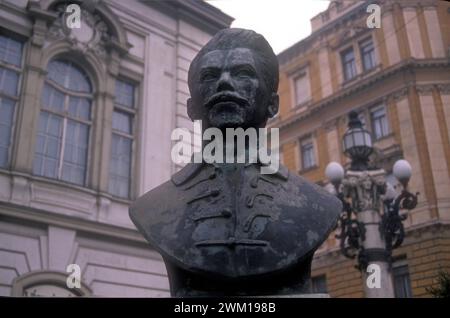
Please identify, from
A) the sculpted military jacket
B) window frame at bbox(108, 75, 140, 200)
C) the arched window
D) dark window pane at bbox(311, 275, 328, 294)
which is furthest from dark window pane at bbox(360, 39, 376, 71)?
the sculpted military jacket

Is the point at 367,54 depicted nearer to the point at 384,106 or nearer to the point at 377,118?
the point at 384,106

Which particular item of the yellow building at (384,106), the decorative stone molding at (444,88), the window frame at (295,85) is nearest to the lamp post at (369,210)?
the yellow building at (384,106)

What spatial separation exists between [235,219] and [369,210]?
17.2 feet

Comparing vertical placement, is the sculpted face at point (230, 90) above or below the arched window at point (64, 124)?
below

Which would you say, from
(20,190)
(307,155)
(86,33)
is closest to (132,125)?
(86,33)

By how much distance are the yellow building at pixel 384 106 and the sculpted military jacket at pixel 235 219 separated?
8.95 meters

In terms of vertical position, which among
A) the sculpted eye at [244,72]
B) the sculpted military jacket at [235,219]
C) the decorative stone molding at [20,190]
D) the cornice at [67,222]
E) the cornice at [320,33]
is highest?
the cornice at [320,33]

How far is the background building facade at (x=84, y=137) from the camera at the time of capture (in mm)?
7828

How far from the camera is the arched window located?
28.2 feet

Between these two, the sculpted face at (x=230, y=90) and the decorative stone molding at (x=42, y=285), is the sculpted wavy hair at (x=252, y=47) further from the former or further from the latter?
the decorative stone molding at (x=42, y=285)

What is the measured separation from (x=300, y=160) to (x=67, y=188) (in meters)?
11.6

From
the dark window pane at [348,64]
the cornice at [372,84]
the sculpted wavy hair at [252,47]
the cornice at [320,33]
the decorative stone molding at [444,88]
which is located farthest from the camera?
the dark window pane at [348,64]

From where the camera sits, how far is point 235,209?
268cm

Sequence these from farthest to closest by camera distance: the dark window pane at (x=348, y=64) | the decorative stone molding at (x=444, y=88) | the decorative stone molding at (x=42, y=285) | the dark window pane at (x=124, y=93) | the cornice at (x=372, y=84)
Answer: the dark window pane at (x=348, y=64) < the cornice at (x=372, y=84) < the decorative stone molding at (x=444, y=88) < the dark window pane at (x=124, y=93) < the decorative stone molding at (x=42, y=285)
